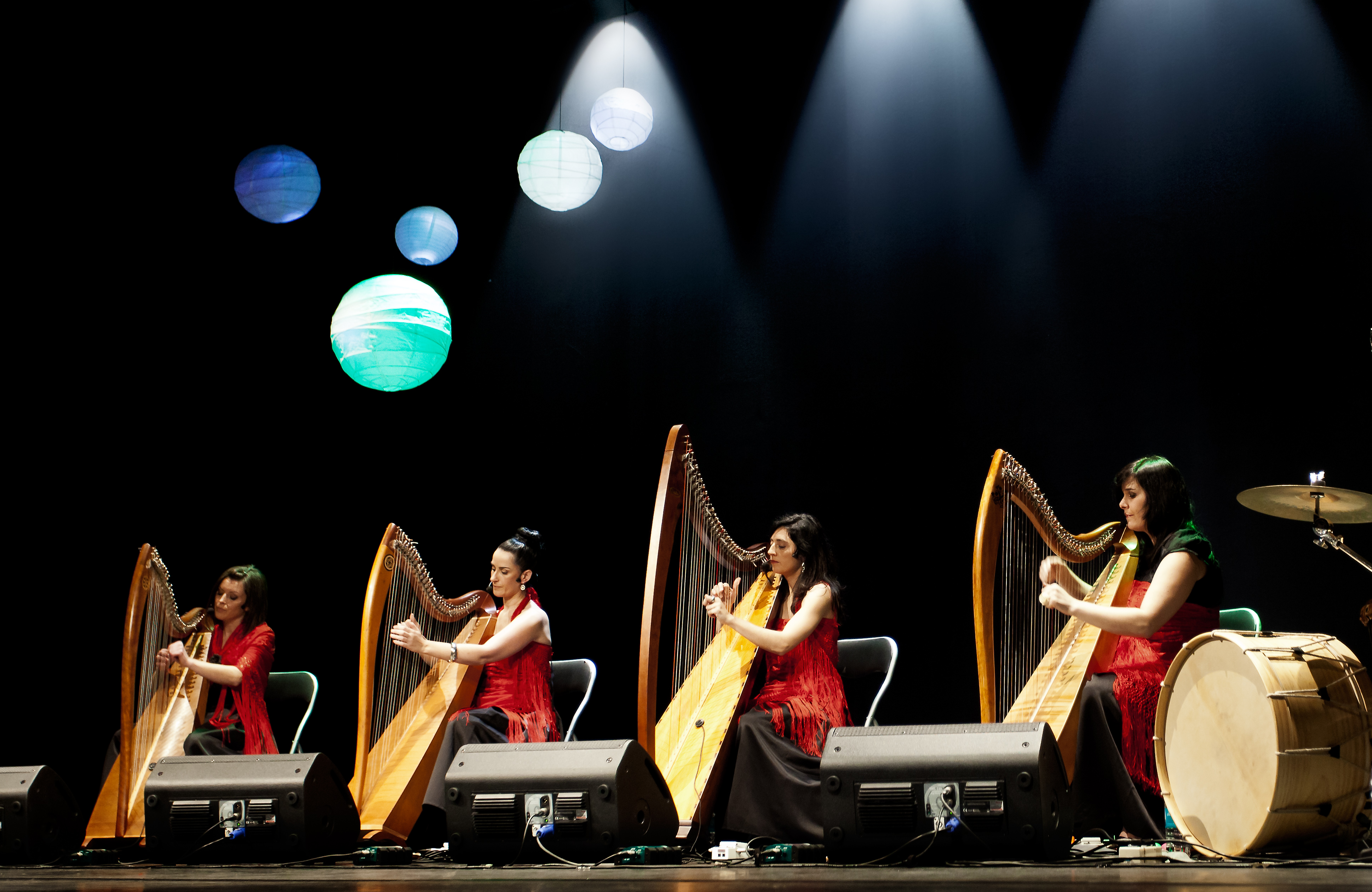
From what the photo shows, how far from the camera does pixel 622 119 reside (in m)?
5.16

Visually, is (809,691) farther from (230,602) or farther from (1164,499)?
(230,602)

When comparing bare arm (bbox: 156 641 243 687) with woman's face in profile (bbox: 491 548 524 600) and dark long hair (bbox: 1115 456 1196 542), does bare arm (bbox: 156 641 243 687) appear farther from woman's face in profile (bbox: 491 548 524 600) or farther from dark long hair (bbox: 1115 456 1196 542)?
dark long hair (bbox: 1115 456 1196 542)

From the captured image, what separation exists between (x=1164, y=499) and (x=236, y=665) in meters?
3.34

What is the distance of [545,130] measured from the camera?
604cm

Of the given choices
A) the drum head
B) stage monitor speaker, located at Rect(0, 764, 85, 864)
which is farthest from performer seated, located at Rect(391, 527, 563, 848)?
the drum head

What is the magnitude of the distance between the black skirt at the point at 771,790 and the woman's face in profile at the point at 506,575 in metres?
1.29

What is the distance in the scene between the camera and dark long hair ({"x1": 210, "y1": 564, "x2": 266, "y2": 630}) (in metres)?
4.95

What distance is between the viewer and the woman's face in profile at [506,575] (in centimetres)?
459

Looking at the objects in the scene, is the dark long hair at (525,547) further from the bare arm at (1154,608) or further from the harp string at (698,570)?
the bare arm at (1154,608)

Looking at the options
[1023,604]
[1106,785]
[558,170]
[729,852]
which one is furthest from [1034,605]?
[558,170]

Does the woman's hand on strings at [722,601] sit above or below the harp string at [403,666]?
above

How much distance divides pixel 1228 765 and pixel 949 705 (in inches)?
74.8

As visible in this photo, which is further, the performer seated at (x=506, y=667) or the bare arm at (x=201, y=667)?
the bare arm at (x=201, y=667)

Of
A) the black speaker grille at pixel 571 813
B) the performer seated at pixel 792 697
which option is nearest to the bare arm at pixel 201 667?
the performer seated at pixel 792 697
